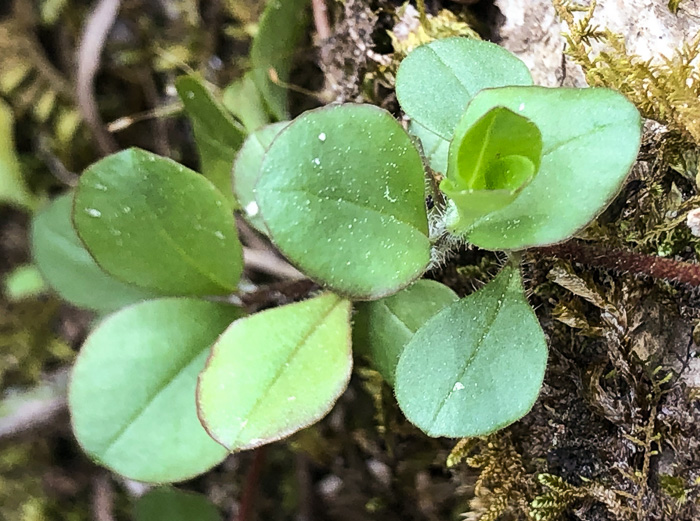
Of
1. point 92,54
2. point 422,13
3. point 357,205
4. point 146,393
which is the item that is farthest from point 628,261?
point 92,54

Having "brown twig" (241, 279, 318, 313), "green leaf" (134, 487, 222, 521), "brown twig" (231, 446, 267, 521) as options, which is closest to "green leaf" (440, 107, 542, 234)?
"brown twig" (241, 279, 318, 313)

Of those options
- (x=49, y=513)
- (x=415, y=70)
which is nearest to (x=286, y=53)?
(x=415, y=70)

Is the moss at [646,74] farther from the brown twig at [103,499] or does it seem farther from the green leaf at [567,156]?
the brown twig at [103,499]

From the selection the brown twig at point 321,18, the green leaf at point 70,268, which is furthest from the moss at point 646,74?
the green leaf at point 70,268

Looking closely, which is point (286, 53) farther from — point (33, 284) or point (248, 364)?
point (33, 284)

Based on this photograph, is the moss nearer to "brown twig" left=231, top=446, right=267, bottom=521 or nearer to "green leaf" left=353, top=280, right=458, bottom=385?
"green leaf" left=353, top=280, right=458, bottom=385

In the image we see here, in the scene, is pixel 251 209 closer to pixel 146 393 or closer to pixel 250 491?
pixel 146 393
